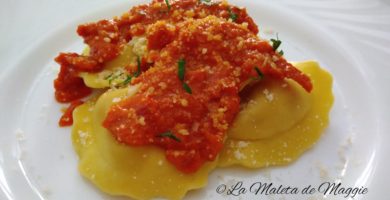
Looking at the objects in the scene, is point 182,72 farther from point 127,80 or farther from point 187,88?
point 127,80

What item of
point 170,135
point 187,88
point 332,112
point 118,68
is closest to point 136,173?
point 170,135


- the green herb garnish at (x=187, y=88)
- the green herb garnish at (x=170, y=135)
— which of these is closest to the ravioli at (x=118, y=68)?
the green herb garnish at (x=187, y=88)

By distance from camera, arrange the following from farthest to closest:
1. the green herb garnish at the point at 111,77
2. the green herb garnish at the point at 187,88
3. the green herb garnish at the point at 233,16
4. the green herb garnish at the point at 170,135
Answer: the green herb garnish at the point at 233,16
the green herb garnish at the point at 111,77
the green herb garnish at the point at 187,88
the green herb garnish at the point at 170,135

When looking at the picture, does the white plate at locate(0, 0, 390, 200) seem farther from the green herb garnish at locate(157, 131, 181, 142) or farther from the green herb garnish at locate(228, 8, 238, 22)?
the green herb garnish at locate(228, 8, 238, 22)

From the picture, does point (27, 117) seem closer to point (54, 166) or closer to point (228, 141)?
point (54, 166)

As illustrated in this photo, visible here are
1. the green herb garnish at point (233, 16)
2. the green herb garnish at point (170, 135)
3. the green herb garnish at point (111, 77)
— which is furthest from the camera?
the green herb garnish at point (233, 16)

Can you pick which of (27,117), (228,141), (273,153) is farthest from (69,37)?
(273,153)

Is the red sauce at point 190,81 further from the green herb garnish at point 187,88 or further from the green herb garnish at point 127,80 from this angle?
the green herb garnish at point 127,80
